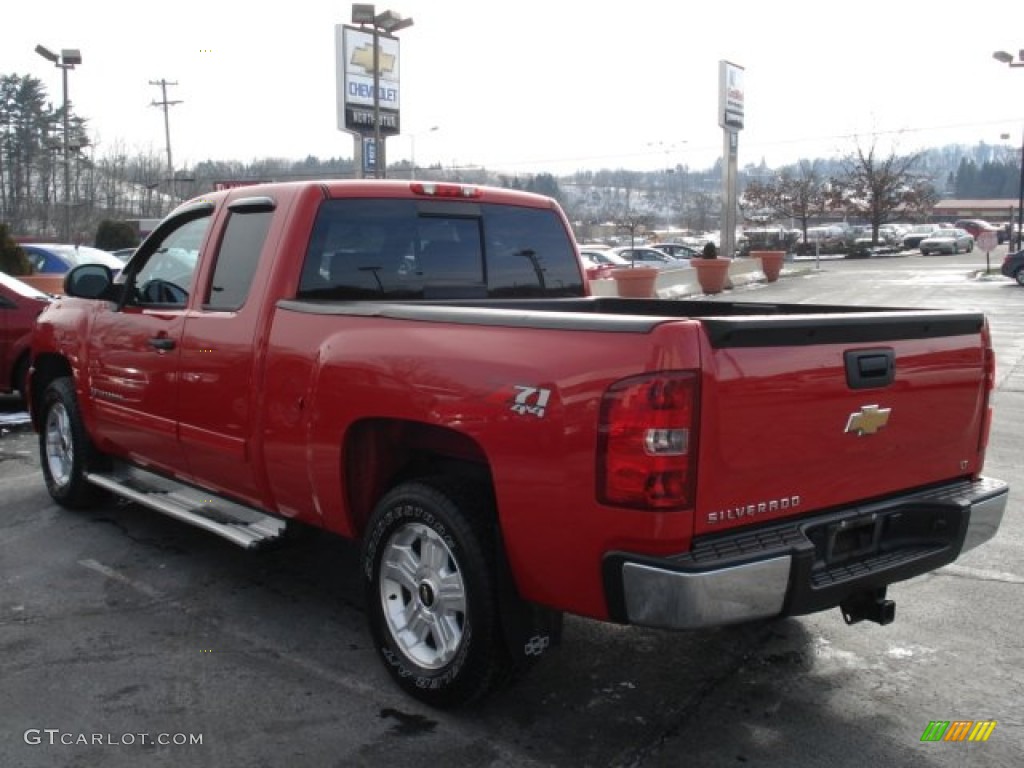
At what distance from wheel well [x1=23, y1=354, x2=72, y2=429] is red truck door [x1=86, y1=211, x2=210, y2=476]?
840 millimetres

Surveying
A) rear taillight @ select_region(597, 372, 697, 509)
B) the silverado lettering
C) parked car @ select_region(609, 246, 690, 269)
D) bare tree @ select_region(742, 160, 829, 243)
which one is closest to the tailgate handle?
the silverado lettering

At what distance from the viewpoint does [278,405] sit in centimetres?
425

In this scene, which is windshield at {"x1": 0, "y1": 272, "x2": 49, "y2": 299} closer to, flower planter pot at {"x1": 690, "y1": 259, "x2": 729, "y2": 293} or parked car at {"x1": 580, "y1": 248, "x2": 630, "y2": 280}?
parked car at {"x1": 580, "y1": 248, "x2": 630, "y2": 280}

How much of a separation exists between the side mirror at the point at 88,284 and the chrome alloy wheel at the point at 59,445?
3.19 ft

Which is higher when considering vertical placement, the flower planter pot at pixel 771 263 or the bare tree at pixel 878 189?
the bare tree at pixel 878 189

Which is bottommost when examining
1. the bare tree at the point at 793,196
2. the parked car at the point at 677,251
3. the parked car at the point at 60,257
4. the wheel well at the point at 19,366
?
the wheel well at the point at 19,366

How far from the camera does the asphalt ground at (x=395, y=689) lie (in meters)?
3.41

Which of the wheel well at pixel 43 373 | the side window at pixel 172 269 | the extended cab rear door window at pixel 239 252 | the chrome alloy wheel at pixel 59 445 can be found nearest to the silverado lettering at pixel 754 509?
the extended cab rear door window at pixel 239 252

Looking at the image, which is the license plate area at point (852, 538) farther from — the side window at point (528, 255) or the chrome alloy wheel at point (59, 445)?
the chrome alloy wheel at point (59, 445)

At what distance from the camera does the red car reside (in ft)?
31.0

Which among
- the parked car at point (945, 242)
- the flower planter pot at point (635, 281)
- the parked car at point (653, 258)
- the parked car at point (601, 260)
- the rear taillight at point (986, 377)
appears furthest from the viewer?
A: the parked car at point (945, 242)

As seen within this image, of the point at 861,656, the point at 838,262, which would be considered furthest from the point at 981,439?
the point at 838,262

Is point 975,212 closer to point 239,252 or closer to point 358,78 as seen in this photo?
point 358,78

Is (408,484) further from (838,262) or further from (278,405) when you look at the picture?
(838,262)
